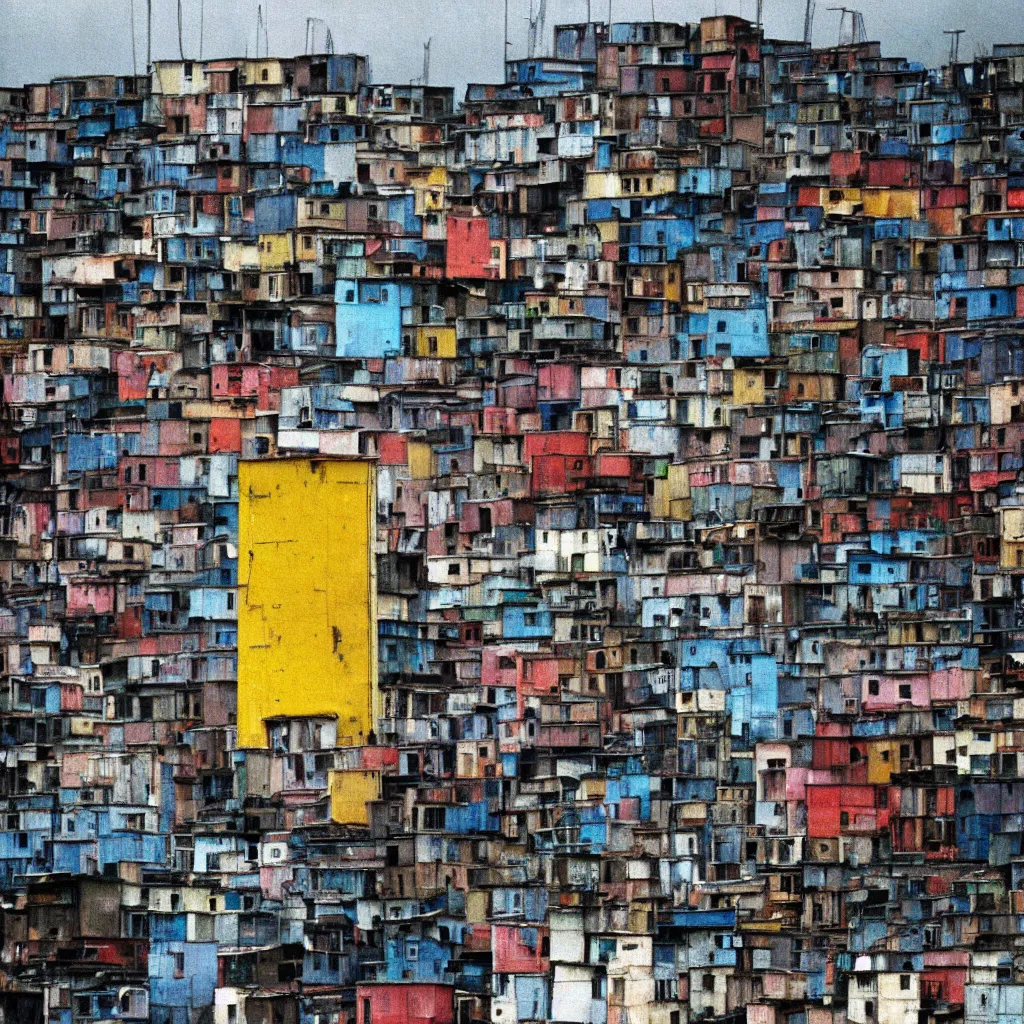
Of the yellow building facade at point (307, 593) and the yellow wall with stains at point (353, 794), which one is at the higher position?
the yellow building facade at point (307, 593)

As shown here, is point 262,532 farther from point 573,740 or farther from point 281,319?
point 281,319

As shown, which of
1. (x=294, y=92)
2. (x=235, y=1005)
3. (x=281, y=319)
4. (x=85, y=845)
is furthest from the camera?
(x=294, y=92)

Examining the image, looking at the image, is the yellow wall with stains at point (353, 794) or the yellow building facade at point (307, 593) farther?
the yellow building facade at point (307, 593)

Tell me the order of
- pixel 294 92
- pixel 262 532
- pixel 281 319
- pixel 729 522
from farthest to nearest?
pixel 294 92 → pixel 281 319 → pixel 729 522 → pixel 262 532

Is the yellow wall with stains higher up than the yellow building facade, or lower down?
lower down

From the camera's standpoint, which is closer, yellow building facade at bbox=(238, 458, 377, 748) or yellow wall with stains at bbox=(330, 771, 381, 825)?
yellow wall with stains at bbox=(330, 771, 381, 825)

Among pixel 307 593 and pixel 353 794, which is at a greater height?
pixel 307 593

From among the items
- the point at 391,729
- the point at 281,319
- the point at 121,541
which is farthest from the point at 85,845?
the point at 281,319

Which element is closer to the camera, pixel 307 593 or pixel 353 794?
pixel 353 794
